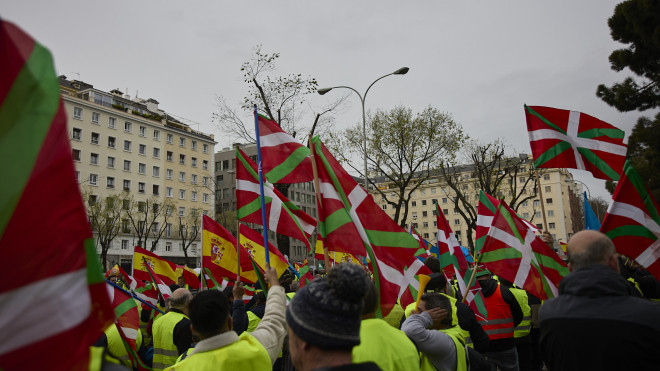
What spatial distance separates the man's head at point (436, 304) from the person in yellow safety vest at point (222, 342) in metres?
1.28

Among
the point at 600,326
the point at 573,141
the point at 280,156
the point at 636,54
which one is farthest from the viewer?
the point at 636,54

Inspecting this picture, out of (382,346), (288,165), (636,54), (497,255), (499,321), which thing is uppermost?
(636,54)

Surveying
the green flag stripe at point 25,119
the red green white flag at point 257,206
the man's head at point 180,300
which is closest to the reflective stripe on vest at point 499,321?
the red green white flag at point 257,206

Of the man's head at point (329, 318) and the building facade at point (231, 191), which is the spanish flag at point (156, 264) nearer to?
the man's head at point (329, 318)

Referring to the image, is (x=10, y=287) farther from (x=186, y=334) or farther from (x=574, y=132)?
(x=574, y=132)

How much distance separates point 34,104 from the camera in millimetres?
1542

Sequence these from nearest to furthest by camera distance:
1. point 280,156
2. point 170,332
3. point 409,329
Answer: point 409,329 < point 170,332 < point 280,156

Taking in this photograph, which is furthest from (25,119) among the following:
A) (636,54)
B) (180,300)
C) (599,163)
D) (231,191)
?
(231,191)

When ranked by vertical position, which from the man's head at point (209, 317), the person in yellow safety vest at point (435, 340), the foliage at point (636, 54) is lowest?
the person in yellow safety vest at point (435, 340)

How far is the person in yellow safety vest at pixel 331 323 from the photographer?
6.73 feet

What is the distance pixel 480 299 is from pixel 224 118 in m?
19.8

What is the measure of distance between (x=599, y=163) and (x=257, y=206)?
4.39 meters

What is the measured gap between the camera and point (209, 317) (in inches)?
128

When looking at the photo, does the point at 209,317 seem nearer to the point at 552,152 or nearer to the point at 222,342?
the point at 222,342
